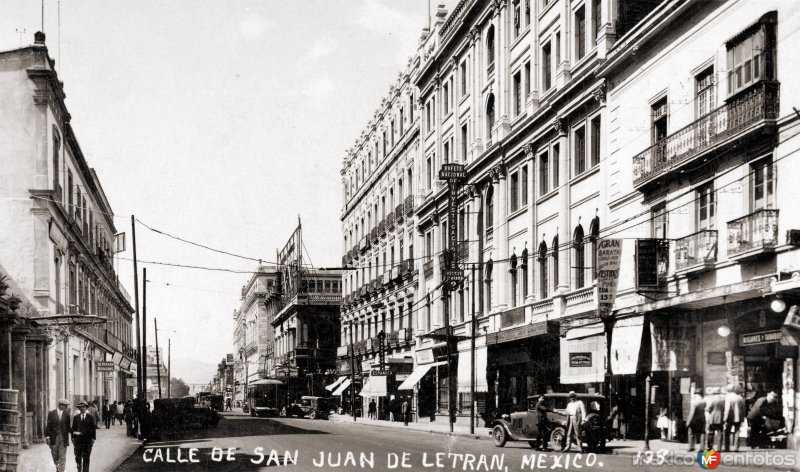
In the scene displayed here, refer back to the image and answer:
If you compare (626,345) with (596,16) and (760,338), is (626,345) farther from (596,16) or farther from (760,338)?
(596,16)

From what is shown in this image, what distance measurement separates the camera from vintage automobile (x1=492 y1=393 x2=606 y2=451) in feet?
72.5

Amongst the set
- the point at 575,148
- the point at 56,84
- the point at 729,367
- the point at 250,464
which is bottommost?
the point at 250,464

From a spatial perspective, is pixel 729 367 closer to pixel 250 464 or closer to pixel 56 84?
pixel 250 464

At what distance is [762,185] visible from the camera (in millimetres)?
21250

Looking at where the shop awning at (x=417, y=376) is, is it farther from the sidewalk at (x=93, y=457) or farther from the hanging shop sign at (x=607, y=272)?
the hanging shop sign at (x=607, y=272)

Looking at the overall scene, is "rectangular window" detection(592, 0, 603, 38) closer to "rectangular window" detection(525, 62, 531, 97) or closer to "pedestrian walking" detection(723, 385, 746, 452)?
"rectangular window" detection(525, 62, 531, 97)

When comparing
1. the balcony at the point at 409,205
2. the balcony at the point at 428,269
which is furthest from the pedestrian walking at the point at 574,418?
the balcony at the point at 409,205

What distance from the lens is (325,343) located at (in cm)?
8888

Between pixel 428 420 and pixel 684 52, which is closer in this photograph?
pixel 684 52

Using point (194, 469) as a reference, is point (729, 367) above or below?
above

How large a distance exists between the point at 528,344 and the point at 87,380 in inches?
886

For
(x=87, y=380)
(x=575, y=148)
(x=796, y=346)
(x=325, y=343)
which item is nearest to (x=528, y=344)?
(x=575, y=148)

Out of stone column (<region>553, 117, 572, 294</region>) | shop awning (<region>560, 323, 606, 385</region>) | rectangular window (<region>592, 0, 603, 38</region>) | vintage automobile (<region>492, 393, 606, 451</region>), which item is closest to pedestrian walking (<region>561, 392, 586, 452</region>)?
vintage automobile (<region>492, 393, 606, 451</region>)

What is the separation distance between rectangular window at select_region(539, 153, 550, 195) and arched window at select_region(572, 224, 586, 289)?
11.1 ft
